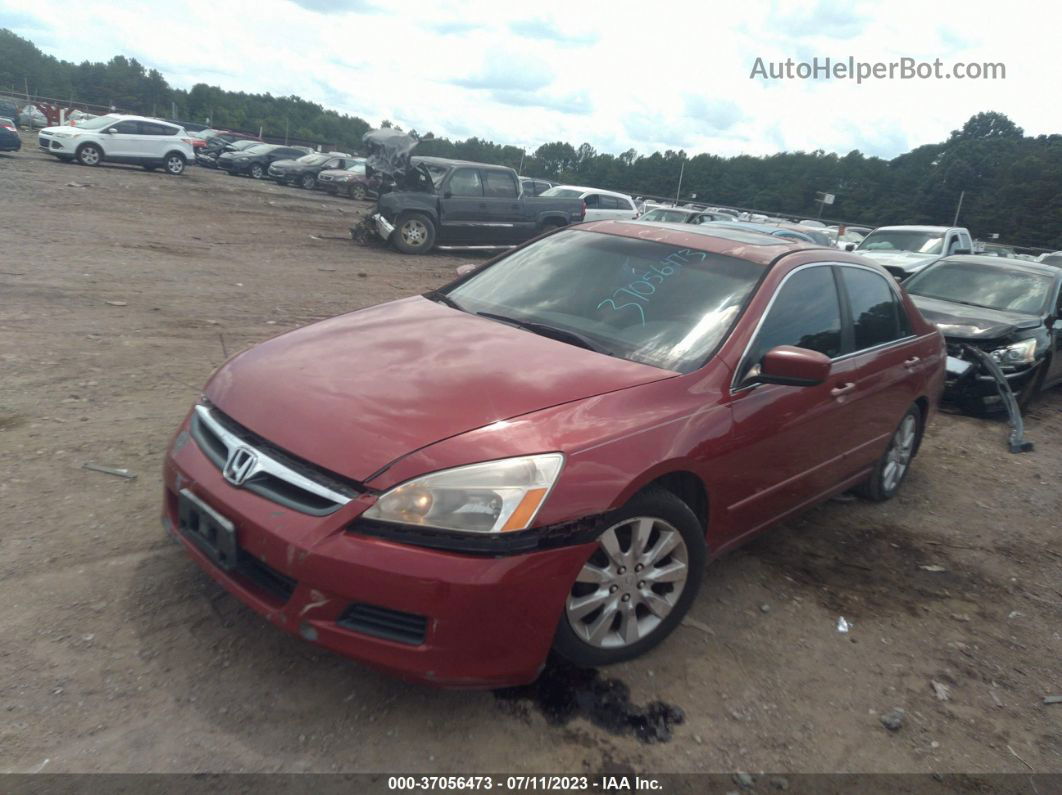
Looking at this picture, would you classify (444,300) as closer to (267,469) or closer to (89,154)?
(267,469)

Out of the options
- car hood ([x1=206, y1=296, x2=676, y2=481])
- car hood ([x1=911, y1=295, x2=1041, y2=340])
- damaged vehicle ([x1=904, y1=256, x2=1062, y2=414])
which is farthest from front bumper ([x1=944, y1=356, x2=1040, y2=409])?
car hood ([x1=206, y1=296, x2=676, y2=481])

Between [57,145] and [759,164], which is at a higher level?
[759,164]

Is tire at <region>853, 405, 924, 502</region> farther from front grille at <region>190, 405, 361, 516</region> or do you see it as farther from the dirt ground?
front grille at <region>190, 405, 361, 516</region>

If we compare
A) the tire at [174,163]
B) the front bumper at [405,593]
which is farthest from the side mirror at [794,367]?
the tire at [174,163]

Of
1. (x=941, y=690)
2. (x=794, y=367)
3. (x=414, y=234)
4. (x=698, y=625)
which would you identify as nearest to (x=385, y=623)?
(x=698, y=625)

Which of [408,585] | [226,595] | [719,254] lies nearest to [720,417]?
[719,254]

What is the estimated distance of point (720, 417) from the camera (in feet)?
10.4

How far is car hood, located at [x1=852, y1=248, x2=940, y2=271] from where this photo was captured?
1387 centimetres

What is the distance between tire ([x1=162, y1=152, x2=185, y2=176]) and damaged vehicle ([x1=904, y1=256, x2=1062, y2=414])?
24.6 metres

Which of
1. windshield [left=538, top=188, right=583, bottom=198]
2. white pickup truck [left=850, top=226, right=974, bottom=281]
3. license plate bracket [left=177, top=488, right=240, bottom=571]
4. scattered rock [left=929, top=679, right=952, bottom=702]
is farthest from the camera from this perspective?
windshield [left=538, top=188, right=583, bottom=198]

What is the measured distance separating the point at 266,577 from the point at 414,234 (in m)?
13.6

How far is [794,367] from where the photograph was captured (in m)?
3.24

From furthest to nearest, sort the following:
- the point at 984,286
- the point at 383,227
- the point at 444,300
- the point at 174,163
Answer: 1. the point at 174,163
2. the point at 383,227
3. the point at 984,286
4. the point at 444,300

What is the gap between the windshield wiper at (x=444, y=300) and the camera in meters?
3.92
